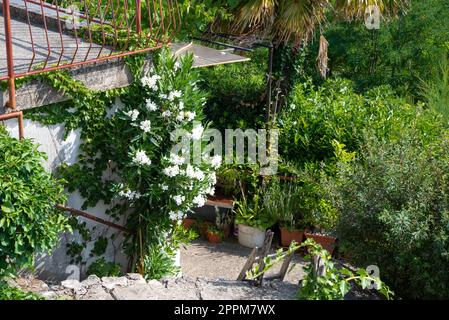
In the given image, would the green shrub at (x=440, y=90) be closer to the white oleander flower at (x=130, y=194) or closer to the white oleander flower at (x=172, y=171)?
the white oleander flower at (x=172, y=171)

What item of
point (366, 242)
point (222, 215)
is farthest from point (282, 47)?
point (366, 242)

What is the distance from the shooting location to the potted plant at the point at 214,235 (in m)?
8.55

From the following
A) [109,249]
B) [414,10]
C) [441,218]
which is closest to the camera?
[441,218]

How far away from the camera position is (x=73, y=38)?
22.7 ft

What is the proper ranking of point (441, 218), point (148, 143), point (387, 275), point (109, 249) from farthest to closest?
point (109, 249)
point (148, 143)
point (387, 275)
point (441, 218)

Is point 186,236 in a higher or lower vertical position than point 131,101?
lower

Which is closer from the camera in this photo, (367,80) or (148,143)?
(148,143)

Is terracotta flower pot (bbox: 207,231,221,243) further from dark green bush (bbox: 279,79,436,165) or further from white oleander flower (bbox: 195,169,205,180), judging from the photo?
white oleander flower (bbox: 195,169,205,180)

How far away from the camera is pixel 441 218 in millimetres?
5426

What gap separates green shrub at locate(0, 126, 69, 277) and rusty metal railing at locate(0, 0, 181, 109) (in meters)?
0.88

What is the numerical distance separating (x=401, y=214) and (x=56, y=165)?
9.61ft

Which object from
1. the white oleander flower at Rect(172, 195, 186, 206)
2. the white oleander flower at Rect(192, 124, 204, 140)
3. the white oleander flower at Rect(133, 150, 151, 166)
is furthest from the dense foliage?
the white oleander flower at Rect(133, 150, 151, 166)

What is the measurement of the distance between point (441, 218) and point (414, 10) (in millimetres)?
8189

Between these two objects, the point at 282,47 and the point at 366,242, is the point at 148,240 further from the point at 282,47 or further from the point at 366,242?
the point at 282,47
